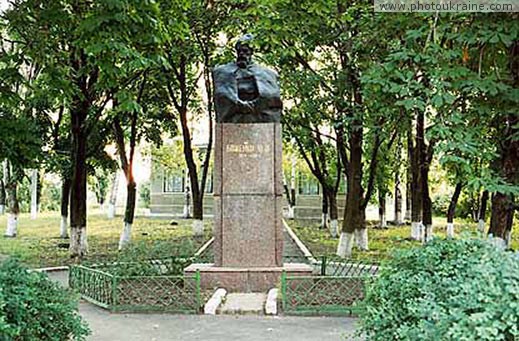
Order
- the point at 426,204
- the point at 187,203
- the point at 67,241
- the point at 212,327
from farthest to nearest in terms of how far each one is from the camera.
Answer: the point at 187,203 → the point at 67,241 → the point at 426,204 → the point at 212,327

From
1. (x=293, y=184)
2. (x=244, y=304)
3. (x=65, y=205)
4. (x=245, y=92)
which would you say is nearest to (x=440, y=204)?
(x=293, y=184)

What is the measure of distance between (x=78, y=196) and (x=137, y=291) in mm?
6272

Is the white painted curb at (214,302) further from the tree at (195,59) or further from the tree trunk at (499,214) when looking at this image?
the tree at (195,59)

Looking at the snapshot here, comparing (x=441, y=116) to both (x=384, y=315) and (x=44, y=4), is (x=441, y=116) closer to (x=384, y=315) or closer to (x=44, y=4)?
(x=384, y=315)

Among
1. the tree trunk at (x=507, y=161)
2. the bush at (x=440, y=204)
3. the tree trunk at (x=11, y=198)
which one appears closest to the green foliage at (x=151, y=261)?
the tree trunk at (x=507, y=161)

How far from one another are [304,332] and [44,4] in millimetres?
5373

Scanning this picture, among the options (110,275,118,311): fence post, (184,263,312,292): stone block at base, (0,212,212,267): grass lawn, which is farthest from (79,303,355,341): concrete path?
(0,212,212,267): grass lawn

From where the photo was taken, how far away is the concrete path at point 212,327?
7109 mm

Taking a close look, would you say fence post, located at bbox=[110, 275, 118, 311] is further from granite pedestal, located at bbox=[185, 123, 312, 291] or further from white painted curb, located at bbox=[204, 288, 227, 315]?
granite pedestal, located at bbox=[185, 123, 312, 291]

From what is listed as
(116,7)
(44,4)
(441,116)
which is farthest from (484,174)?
(44,4)

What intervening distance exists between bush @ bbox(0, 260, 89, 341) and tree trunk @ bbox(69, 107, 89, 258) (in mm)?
10060

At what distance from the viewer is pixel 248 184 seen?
10102 mm

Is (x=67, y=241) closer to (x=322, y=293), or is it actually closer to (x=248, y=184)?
(x=248, y=184)

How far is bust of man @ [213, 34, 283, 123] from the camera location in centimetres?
1019
